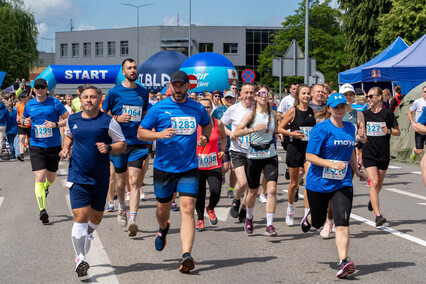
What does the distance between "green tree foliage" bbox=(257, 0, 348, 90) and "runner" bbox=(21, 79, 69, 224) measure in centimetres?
5520

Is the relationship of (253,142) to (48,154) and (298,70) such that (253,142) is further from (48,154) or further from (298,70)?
(298,70)

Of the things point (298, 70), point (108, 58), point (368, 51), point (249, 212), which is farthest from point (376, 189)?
point (108, 58)

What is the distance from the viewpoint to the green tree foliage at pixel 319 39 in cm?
6594

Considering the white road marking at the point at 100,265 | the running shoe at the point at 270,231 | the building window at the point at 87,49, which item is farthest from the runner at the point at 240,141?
the building window at the point at 87,49

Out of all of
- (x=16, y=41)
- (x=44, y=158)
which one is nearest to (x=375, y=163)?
(x=44, y=158)

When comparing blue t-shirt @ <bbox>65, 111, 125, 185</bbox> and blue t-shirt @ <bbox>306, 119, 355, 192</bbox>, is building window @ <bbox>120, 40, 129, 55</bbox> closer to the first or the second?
blue t-shirt @ <bbox>65, 111, 125, 185</bbox>

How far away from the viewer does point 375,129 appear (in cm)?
971

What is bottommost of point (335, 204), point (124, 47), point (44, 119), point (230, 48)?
point (335, 204)

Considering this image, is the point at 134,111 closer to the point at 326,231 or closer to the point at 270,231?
the point at 270,231

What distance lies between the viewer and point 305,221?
7.73 metres

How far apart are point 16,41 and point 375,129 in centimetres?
5143

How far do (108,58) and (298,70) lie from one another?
71971 mm

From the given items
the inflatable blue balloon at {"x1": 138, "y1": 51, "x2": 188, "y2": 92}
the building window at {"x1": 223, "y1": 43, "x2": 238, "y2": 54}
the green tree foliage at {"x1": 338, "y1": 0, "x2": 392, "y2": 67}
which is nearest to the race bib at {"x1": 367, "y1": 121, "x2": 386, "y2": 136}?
the inflatable blue balloon at {"x1": 138, "y1": 51, "x2": 188, "y2": 92}

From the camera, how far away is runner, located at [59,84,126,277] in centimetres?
636
